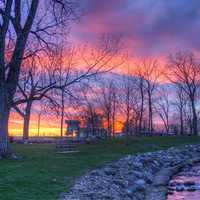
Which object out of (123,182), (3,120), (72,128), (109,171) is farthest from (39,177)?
(72,128)

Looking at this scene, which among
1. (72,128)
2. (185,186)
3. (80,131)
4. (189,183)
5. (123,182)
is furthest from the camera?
(80,131)

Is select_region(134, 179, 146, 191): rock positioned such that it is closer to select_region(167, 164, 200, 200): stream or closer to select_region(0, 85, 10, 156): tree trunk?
select_region(167, 164, 200, 200): stream

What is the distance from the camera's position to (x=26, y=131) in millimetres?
47188

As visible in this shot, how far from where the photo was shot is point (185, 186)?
20156 mm

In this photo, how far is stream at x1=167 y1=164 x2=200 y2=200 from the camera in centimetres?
1773

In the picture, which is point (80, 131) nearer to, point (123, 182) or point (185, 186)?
point (185, 186)

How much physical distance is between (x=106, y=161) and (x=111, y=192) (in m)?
8.62

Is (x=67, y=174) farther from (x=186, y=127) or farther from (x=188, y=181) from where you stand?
(x=186, y=127)

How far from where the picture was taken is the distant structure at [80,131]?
171ft

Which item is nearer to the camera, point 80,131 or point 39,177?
point 39,177

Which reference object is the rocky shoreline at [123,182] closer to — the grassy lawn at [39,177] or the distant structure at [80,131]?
the grassy lawn at [39,177]

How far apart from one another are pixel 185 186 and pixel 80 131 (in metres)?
40.5

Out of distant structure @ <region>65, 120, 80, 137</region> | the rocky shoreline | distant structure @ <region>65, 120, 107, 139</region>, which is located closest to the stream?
the rocky shoreline

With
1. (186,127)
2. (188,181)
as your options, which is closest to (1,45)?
(188,181)
